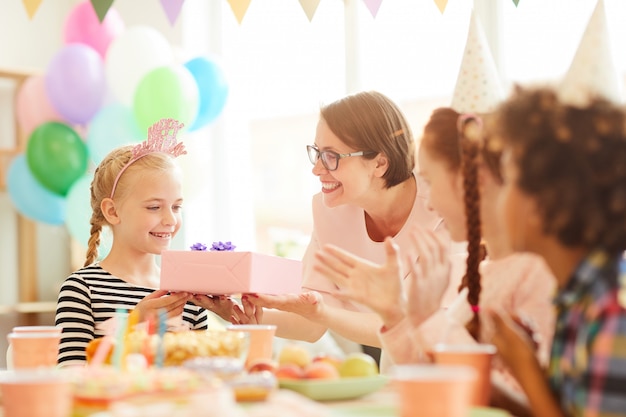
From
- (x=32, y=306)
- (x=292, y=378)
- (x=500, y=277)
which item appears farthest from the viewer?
(x=32, y=306)

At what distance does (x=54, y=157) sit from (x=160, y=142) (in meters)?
2.02

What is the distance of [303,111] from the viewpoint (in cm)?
488

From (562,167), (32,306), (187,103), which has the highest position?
(187,103)

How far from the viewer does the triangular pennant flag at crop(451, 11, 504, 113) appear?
5.49ft

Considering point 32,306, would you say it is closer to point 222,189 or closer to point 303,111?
point 222,189

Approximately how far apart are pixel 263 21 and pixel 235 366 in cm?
402

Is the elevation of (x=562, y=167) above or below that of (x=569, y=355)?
above

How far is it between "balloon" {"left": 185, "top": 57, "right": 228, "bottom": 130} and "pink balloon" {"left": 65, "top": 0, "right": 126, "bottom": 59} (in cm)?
53

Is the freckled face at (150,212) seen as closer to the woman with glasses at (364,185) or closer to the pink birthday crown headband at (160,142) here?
the pink birthday crown headband at (160,142)

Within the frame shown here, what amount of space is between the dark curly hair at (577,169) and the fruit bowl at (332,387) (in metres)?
0.44

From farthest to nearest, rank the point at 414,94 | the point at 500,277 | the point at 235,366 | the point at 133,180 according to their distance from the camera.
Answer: the point at 414,94 < the point at 133,180 < the point at 500,277 < the point at 235,366

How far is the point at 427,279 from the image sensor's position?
57.9 inches

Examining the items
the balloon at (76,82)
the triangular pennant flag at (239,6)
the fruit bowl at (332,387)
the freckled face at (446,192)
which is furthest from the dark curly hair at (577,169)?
the balloon at (76,82)

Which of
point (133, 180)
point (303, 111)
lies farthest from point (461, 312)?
point (303, 111)
